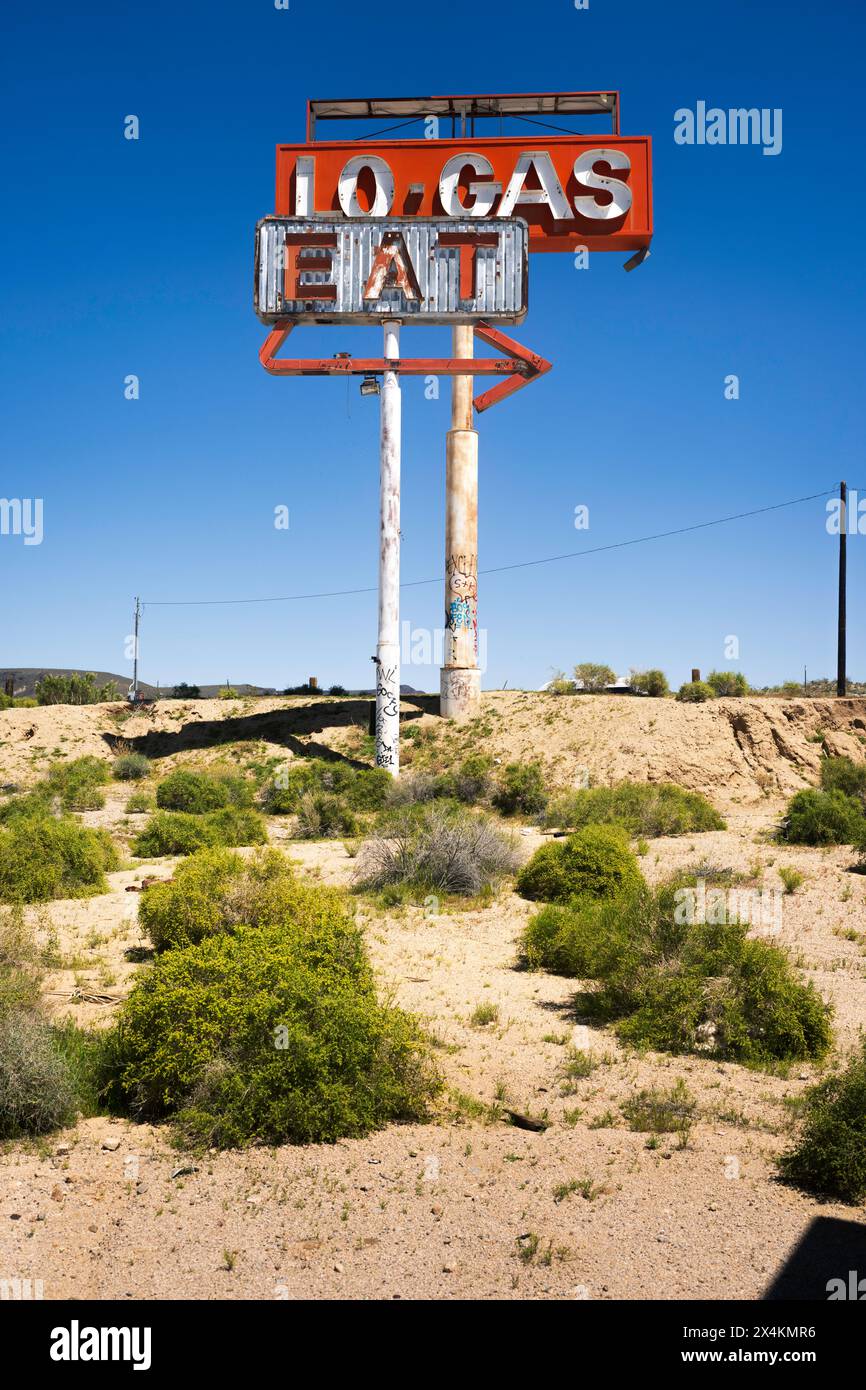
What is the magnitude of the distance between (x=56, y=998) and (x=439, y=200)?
26742 mm

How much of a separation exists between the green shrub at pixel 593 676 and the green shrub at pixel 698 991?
2912cm

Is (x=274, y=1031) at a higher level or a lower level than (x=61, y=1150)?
higher

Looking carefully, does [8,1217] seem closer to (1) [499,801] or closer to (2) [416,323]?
(1) [499,801]

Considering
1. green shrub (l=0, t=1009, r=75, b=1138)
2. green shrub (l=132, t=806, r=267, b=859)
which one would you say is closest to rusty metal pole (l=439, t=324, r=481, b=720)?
green shrub (l=132, t=806, r=267, b=859)

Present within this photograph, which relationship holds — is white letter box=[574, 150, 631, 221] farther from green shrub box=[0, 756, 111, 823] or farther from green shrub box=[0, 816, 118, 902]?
green shrub box=[0, 816, 118, 902]

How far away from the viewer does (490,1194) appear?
6152mm

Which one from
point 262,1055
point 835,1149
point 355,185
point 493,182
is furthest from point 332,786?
point 835,1149

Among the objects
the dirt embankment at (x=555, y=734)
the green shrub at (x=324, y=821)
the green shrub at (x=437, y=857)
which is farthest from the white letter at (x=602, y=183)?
the green shrub at (x=437, y=857)

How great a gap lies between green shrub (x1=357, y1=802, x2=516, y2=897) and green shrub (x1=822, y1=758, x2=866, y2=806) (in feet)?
38.6

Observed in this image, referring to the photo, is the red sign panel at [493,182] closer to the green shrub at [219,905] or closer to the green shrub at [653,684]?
the green shrub at [653,684]

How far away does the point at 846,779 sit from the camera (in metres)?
26.2

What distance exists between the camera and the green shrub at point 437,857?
1571cm

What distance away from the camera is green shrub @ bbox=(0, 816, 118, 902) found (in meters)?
14.7

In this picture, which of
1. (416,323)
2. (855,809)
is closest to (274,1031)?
(855,809)
